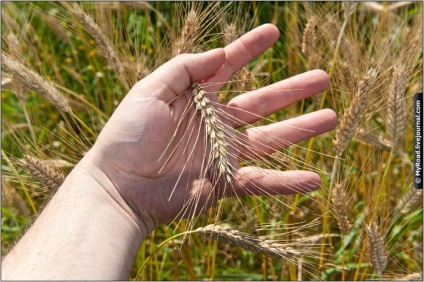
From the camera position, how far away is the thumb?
1.98 m

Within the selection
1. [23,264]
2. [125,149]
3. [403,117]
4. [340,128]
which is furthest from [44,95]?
[403,117]

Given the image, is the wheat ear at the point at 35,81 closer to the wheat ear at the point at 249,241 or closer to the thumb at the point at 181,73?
the thumb at the point at 181,73

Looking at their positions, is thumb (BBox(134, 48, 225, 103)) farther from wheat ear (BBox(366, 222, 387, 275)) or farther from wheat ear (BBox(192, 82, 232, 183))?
wheat ear (BBox(366, 222, 387, 275))

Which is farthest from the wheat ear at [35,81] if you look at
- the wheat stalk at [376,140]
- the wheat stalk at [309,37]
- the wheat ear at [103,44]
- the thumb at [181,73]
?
the wheat stalk at [376,140]

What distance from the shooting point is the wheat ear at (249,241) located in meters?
1.86

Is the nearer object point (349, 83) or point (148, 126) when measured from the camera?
point (148, 126)

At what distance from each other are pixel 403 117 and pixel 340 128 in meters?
0.29

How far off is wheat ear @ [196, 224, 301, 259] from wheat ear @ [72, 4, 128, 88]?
74 centimetres

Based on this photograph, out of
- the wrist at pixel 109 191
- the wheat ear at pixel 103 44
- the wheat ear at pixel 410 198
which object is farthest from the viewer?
the wheat ear at pixel 103 44

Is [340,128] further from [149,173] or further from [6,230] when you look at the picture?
[6,230]

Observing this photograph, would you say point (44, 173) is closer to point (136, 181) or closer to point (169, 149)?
point (136, 181)

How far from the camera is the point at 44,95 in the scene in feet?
7.27

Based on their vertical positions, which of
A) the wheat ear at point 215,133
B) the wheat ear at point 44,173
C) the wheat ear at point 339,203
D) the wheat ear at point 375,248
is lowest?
the wheat ear at point 375,248

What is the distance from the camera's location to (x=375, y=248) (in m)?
1.94
